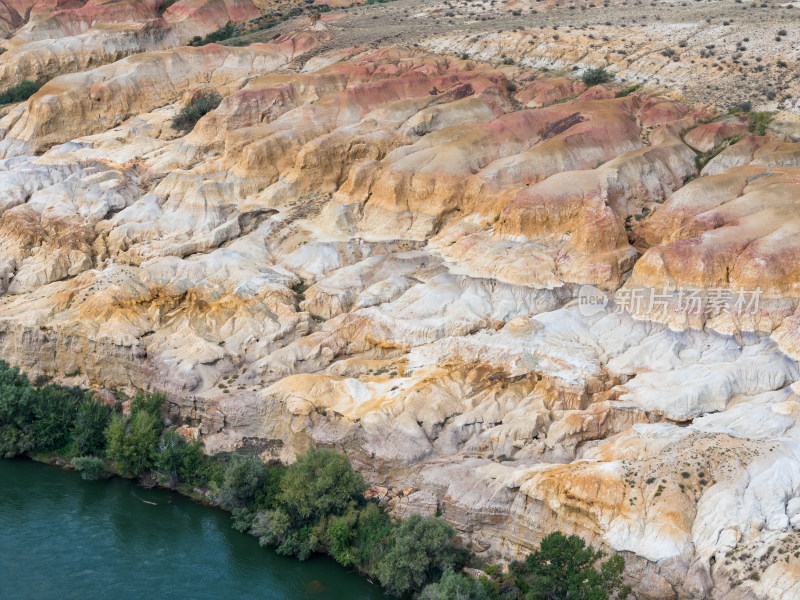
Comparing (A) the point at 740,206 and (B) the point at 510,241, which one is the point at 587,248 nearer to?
(B) the point at 510,241

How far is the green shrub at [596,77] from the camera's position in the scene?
71.4m

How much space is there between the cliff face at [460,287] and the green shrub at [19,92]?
7612 millimetres

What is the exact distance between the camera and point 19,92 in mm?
85000

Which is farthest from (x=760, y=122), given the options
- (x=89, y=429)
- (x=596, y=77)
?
(x=89, y=429)

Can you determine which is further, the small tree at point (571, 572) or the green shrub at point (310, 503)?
the green shrub at point (310, 503)

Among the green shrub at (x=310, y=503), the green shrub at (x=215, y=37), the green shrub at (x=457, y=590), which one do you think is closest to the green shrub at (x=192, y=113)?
the green shrub at (x=215, y=37)

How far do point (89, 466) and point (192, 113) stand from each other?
35.8 meters

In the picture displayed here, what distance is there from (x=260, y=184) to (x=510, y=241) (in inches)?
783

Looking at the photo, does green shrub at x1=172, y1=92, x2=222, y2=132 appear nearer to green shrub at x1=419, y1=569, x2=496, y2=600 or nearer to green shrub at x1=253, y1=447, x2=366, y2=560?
green shrub at x1=253, y1=447, x2=366, y2=560

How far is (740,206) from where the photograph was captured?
2009 inches

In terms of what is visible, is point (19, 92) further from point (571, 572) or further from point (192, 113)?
point (571, 572)

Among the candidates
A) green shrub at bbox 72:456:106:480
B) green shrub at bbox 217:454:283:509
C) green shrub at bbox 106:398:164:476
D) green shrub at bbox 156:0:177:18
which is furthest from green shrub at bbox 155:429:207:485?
green shrub at bbox 156:0:177:18

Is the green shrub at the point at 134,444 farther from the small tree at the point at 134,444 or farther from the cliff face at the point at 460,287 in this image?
the cliff face at the point at 460,287

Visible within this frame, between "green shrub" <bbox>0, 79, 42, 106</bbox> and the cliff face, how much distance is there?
25.0 ft
